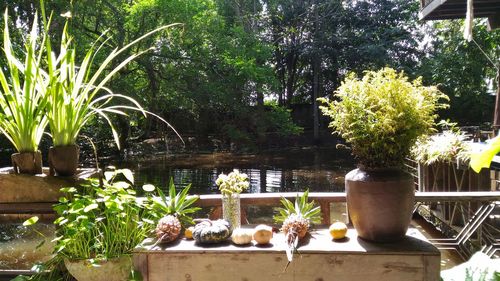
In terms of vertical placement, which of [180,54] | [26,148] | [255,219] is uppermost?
[180,54]

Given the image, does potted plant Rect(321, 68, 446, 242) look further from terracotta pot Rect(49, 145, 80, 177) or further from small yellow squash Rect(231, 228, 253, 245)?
terracotta pot Rect(49, 145, 80, 177)

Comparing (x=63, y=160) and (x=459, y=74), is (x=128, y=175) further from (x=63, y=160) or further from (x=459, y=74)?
(x=459, y=74)

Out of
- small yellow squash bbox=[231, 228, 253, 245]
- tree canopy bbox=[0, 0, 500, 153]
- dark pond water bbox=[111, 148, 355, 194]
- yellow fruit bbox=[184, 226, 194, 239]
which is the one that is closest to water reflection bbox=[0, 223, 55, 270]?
yellow fruit bbox=[184, 226, 194, 239]

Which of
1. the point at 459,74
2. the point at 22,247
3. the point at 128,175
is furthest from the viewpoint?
the point at 459,74

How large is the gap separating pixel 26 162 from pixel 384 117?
5.21ft

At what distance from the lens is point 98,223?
1.87m

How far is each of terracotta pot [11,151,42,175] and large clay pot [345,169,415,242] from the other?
4.65 ft

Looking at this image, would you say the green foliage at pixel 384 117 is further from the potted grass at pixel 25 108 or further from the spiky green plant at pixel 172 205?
the potted grass at pixel 25 108

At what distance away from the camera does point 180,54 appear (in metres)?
13.7

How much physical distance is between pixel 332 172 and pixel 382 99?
1069 centimetres

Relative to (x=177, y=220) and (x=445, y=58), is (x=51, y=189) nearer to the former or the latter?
(x=177, y=220)

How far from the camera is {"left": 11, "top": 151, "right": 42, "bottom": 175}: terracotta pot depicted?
1.95 m

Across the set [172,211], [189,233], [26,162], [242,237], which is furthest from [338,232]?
[26,162]

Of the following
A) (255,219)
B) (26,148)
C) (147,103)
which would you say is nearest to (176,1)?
(147,103)
